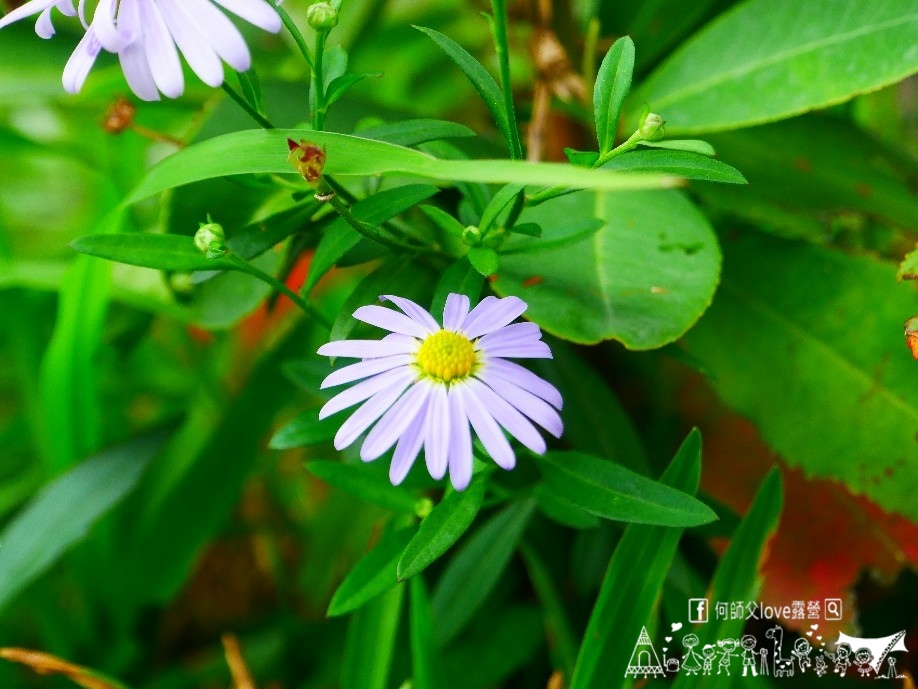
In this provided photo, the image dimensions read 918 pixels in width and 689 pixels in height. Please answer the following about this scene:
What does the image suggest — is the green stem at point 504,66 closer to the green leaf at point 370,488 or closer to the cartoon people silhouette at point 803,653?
the green leaf at point 370,488

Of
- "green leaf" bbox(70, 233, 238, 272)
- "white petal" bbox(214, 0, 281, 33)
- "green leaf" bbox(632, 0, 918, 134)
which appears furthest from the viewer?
"green leaf" bbox(632, 0, 918, 134)

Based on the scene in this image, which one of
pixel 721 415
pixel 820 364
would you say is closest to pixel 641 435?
pixel 721 415

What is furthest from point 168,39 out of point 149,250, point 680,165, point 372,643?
point 372,643

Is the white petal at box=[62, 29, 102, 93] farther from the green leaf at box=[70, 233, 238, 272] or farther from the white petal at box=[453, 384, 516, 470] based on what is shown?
the white petal at box=[453, 384, 516, 470]

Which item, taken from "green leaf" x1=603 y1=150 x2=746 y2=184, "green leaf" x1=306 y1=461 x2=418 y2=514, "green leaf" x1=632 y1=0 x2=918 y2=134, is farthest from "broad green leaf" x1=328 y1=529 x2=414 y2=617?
"green leaf" x1=632 y1=0 x2=918 y2=134

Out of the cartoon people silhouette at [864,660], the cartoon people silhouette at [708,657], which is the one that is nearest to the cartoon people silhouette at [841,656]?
the cartoon people silhouette at [864,660]

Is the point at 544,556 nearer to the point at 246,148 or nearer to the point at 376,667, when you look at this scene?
the point at 376,667
